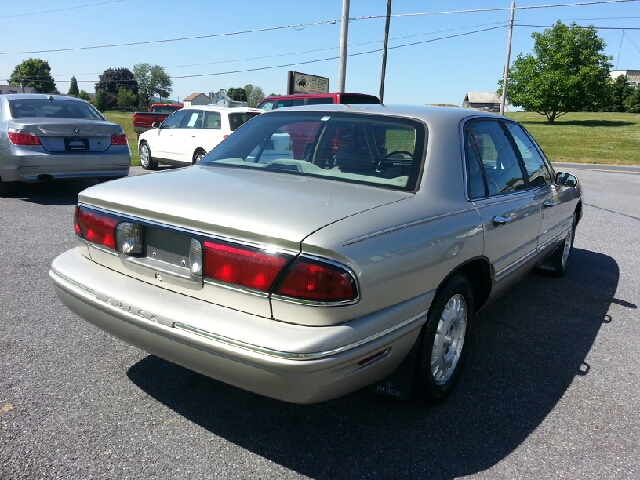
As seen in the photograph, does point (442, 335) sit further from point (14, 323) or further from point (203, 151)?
point (203, 151)

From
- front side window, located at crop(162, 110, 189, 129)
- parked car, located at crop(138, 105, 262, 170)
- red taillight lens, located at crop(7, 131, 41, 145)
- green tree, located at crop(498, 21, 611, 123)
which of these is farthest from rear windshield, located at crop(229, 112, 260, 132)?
green tree, located at crop(498, 21, 611, 123)

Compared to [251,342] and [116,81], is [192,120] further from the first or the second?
[116,81]

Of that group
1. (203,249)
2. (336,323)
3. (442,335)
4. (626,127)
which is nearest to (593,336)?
(442,335)

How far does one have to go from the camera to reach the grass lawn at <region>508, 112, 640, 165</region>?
28473mm

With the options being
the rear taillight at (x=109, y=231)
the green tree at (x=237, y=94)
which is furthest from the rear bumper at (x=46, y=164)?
the green tree at (x=237, y=94)

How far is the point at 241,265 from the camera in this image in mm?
2248

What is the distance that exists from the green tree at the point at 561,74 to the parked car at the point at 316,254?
6130 cm

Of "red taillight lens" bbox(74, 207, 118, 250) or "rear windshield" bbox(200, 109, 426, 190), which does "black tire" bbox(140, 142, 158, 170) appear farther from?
"red taillight lens" bbox(74, 207, 118, 250)

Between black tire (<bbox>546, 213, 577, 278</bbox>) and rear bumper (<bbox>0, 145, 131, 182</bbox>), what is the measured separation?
6.18 meters

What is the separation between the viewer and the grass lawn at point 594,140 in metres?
28.5

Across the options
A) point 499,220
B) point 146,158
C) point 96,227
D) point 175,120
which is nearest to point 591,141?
point 175,120

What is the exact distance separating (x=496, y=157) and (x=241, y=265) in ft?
6.99

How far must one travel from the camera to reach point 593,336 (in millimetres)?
4125

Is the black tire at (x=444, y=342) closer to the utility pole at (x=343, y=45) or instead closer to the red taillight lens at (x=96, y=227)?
the red taillight lens at (x=96, y=227)
